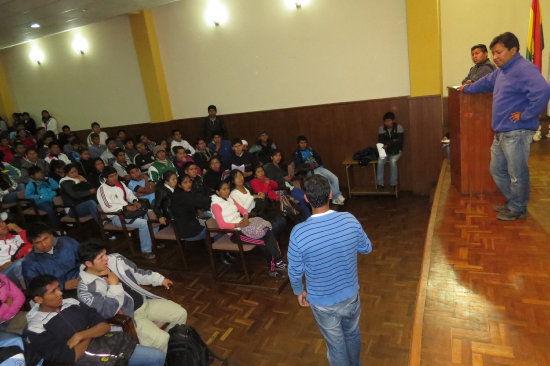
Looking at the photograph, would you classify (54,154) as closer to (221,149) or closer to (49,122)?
(221,149)

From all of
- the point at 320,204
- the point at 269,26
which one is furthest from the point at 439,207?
the point at 269,26

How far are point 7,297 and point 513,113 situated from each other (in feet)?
14.4

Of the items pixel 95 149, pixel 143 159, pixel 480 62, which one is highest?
pixel 480 62

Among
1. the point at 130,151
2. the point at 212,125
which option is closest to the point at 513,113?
the point at 212,125

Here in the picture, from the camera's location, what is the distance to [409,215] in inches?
218

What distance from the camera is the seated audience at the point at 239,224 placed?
411 cm

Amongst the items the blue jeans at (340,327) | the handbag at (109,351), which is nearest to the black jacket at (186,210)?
the handbag at (109,351)

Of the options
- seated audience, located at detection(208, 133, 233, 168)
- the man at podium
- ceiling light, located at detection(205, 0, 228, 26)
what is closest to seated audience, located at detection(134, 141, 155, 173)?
seated audience, located at detection(208, 133, 233, 168)

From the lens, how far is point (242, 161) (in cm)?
616

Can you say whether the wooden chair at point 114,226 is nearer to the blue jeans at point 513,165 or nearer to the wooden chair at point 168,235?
the wooden chair at point 168,235

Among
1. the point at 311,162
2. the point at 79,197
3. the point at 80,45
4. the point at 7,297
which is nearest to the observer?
the point at 7,297

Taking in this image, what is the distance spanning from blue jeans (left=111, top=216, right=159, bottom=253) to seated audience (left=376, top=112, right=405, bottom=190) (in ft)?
12.6

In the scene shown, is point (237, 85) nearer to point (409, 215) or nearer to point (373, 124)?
point (373, 124)

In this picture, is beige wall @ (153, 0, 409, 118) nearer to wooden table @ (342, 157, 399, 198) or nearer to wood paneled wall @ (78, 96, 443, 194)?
wood paneled wall @ (78, 96, 443, 194)
